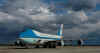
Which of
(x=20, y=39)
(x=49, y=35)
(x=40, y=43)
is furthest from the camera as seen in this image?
(x=49, y=35)

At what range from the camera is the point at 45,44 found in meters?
48.5

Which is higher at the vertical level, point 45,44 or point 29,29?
point 29,29

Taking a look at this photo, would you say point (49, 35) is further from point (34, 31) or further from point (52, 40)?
point (34, 31)

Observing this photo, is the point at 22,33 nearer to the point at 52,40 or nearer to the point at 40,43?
the point at 40,43

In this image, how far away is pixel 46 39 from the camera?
158 feet

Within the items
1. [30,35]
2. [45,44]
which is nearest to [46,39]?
[45,44]

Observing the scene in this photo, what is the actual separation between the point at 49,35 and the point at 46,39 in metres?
2.51

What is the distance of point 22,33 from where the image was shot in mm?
44344

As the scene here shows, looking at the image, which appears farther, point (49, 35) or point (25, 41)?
point (49, 35)

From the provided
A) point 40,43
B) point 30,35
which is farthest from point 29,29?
point 40,43

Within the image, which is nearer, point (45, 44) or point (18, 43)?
point (18, 43)

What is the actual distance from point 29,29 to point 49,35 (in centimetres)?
747

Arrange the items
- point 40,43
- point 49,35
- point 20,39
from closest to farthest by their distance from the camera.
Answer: point 20,39 < point 40,43 < point 49,35

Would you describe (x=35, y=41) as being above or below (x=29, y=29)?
below
